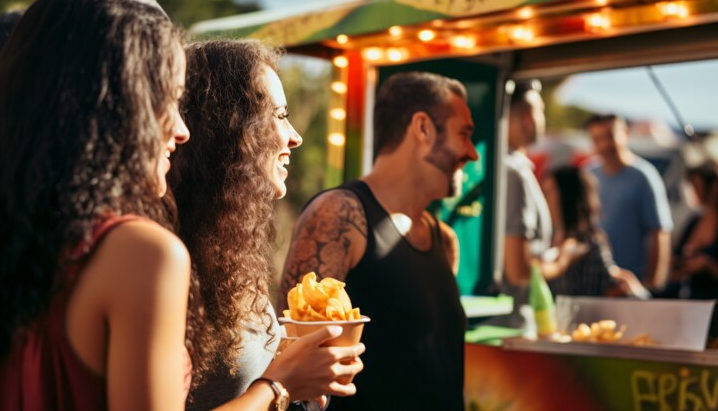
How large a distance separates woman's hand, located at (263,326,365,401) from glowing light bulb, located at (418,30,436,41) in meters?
2.89

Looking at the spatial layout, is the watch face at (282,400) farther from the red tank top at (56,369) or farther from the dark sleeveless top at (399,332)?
the dark sleeveless top at (399,332)

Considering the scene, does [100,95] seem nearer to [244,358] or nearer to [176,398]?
[176,398]

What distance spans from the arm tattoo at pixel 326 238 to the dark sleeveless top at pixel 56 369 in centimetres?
184

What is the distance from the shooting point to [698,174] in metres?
8.78

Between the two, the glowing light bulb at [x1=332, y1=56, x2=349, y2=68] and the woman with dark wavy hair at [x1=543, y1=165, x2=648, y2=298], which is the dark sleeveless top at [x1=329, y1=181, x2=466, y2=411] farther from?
the woman with dark wavy hair at [x1=543, y1=165, x2=648, y2=298]

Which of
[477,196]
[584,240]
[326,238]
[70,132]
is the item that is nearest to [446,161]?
[326,238]

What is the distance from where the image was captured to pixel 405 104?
3.99 metres

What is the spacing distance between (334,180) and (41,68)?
150 inches

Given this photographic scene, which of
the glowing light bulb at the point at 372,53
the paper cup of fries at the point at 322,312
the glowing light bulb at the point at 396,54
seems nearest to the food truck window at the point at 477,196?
the glowing light bulb at the point at 396,54

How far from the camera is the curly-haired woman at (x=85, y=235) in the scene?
1372mm

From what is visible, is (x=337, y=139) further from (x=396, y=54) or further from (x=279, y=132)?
(x=279, y=132)

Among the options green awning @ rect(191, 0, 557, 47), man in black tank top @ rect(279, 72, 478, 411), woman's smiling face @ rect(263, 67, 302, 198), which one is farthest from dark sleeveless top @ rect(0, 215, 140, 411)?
green awning @ rect(191, 0, 557, 47)

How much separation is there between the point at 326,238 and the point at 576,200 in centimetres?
527

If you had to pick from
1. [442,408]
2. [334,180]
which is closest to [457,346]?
Answer: [442,408]
